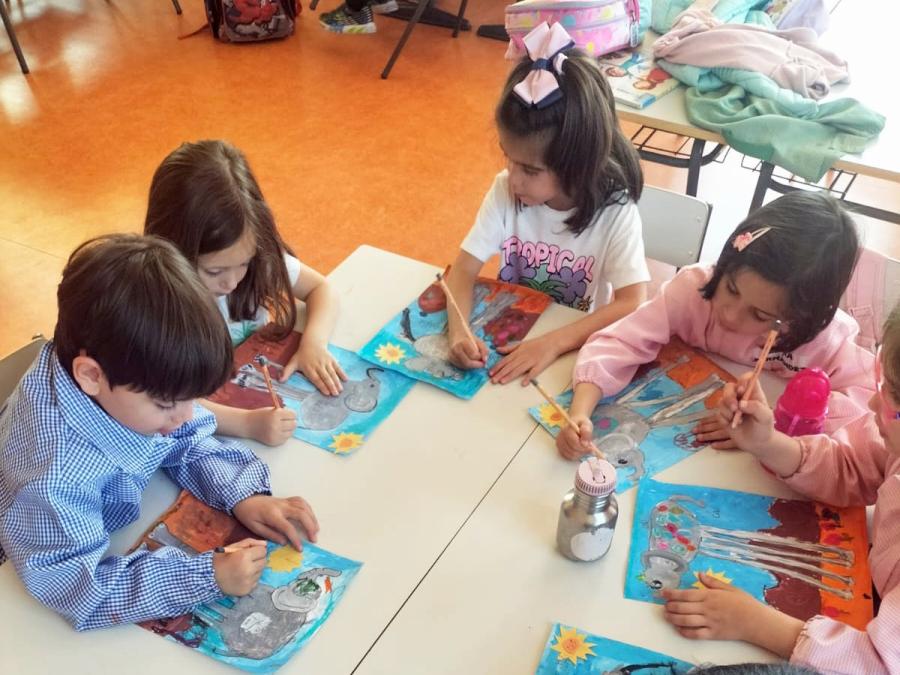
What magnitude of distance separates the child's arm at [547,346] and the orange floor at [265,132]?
1.38 m

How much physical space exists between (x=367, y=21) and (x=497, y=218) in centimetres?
306

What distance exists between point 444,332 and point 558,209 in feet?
1.29

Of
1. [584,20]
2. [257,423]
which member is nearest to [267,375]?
[257,423]

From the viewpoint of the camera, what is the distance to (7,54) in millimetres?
4207

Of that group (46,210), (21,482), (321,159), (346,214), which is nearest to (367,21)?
(321,159)

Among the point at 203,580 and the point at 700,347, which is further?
the point at 700,347

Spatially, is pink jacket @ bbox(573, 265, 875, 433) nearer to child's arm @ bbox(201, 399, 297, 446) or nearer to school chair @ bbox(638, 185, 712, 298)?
school chair @ bbox(638, 185, 712, 298)

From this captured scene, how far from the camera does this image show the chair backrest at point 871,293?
1.57m

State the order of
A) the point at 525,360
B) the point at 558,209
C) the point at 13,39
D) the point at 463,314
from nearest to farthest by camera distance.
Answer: the point at 525,360 < the point at 463,314 < the point at 558,209 < the point at 13,39

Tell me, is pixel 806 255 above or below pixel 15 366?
above

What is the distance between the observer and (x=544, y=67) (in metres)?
1.47

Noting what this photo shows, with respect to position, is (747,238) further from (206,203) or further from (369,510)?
(206,203)

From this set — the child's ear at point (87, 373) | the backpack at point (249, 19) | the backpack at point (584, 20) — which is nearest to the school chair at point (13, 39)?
the backpack at point (249, 19)

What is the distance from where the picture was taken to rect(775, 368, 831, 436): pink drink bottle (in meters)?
1.24
